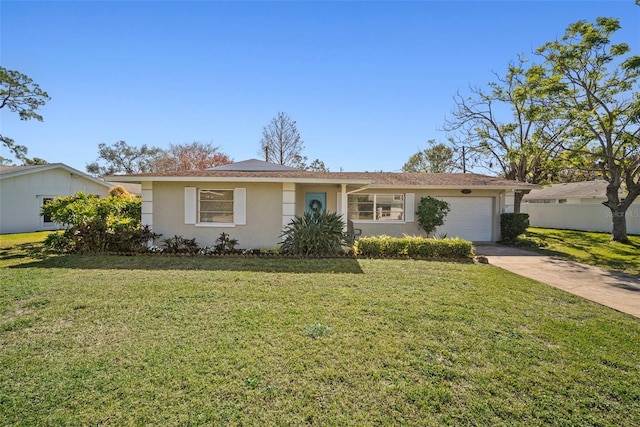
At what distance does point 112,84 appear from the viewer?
1252cm

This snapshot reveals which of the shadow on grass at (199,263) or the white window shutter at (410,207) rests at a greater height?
the white window shutter at (410,207)

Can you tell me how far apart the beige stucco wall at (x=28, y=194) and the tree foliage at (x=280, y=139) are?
1470 cm

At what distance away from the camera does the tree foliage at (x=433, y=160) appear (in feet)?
112

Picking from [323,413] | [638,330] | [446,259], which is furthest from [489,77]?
[323,413]

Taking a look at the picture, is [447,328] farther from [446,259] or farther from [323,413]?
[446,259]

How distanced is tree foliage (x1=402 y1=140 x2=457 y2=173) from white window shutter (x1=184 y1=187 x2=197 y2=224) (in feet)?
94.9

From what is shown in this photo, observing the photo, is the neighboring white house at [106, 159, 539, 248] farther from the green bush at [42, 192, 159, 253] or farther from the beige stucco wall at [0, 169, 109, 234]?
the beige stucco wall at [0, 169, 109, 234]

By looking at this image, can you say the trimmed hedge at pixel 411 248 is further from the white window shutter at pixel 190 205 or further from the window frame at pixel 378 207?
the white window shutter at pixel 190 205

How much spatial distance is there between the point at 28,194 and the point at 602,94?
30.2 metres

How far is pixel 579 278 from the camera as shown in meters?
7.21

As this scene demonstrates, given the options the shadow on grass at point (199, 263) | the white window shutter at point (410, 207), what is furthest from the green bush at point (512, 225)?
the shadow on grass at point (199, 263)

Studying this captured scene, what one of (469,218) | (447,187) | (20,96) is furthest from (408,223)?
(20,96)

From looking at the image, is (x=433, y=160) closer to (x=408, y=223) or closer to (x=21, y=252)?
(x=408, y=223)

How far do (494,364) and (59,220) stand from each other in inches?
508
